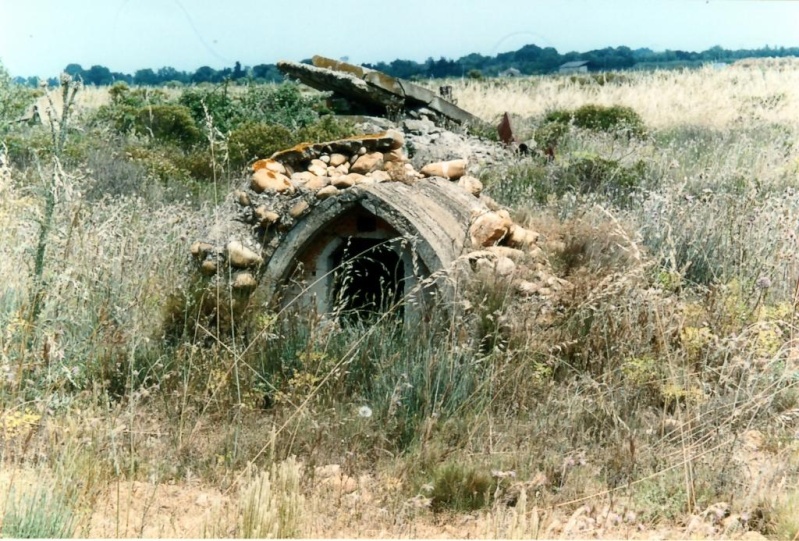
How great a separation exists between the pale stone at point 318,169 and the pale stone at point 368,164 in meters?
0.25

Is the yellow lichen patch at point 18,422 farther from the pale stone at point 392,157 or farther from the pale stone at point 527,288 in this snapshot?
the pale stone at point 392,157

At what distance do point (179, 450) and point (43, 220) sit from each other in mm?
1334

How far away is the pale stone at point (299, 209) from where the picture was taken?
6.31 metres

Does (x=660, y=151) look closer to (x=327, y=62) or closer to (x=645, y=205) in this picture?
(x=645, y=205)

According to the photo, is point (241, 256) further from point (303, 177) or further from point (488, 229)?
point (488, 229)

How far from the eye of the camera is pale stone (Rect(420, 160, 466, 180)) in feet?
23.9

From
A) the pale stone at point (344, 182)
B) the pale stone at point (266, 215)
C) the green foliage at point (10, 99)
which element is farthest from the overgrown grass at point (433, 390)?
the green foliage at point (10, 99)

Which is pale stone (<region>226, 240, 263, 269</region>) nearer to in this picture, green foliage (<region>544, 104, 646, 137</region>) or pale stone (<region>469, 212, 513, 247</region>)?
pale stone (<region>469, 212, 513, 247</region>)

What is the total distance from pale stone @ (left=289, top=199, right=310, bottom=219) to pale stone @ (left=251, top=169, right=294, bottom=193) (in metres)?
0.18

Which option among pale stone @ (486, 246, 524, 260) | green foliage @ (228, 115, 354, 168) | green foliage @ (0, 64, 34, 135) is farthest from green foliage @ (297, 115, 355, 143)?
pale stone @ (486, 246, 524, 260)

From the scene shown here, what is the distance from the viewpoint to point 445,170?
7.32 meters

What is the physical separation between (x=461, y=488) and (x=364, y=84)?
40.5ft

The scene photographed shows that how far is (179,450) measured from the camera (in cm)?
418

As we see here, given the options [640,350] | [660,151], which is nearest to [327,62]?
[660,151]
